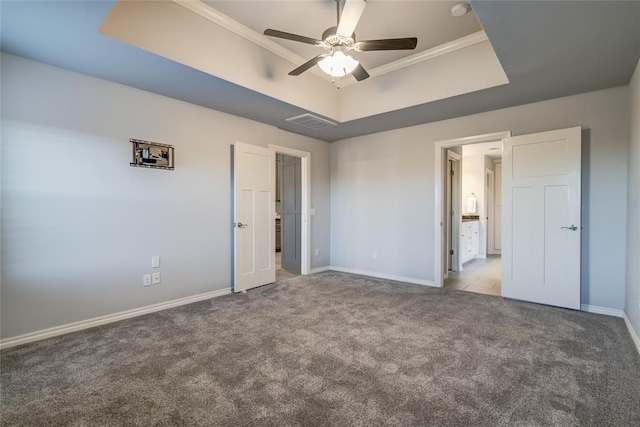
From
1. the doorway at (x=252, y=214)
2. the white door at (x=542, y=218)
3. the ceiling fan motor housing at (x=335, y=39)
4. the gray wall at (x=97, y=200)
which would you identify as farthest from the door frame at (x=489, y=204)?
the gray wall at (x=97, y=200)

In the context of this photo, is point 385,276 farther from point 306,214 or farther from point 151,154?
point 151,154

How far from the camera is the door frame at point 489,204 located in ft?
24.3

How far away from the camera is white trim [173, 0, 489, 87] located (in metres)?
2.74

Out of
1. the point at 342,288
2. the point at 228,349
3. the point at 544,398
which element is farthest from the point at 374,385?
the point at 342,288

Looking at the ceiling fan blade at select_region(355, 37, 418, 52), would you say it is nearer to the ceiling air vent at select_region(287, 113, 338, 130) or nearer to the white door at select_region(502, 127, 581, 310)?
the ceiling air vent at select_region(287, 113, 338, 130)

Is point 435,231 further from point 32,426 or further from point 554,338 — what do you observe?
point 32,426

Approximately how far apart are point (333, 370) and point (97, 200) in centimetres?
274

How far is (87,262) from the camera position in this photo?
9.22 ft

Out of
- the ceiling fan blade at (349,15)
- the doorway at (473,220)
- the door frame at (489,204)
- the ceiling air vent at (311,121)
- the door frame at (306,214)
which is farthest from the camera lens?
the door frame at (489,204)

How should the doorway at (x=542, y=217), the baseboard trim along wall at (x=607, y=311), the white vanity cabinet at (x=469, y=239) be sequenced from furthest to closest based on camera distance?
the white vanity cabinet at (x=469, y=239), the doorway at (x=542, y=217), the baseboard trim along wall at (x=607, y=311)

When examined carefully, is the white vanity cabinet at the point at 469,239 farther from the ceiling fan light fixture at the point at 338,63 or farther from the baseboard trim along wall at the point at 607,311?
the ceiling fan light fixture at the point at 338,63

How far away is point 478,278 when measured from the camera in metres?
4.86

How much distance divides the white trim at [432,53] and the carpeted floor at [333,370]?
2.92 metres

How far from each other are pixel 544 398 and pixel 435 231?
2737 millimetres
